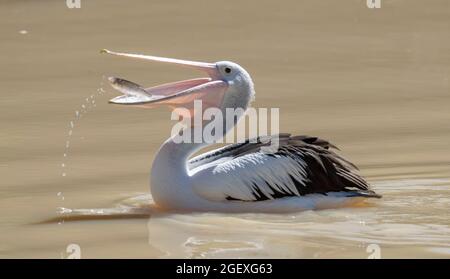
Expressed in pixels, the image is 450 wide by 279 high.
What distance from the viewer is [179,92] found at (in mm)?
6688

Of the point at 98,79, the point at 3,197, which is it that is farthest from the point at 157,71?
the point at 3,197

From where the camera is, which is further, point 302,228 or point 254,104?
point 254,104

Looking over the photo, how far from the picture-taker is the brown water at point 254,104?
6.02 m

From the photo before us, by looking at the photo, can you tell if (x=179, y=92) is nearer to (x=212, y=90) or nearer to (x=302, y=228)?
(x=212, y=90)

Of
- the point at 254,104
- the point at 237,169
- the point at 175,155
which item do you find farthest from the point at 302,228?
the point at 254,104

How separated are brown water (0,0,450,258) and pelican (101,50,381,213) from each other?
0.10 meters

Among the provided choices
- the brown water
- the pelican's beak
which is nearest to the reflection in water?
the brown water

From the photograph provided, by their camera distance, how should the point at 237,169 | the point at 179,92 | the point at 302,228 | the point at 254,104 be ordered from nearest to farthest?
the point at 302,228 < the point at 237,169 < the point at 179,92 < the point at 254,104

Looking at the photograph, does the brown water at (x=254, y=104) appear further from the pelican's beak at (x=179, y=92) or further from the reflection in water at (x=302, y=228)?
the pelican's beak at (x=179, y=92)

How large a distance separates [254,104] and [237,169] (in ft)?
8.61

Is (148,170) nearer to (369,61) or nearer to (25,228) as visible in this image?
(25,228)

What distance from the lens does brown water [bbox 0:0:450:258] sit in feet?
19.8

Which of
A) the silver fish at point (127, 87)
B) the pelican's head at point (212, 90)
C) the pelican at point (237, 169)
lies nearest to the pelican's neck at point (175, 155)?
the pelican at point (237, 169)

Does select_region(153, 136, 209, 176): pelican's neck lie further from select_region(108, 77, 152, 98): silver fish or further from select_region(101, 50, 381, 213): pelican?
select_region(108, 77, 152, 98): silver fish
